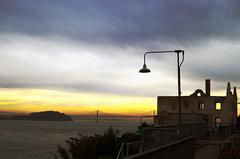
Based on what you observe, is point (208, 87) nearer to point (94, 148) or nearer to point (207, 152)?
point (94, 148)

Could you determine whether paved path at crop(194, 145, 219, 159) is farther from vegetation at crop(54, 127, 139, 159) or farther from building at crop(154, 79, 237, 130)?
building at crop(154, 79, 237, 130)

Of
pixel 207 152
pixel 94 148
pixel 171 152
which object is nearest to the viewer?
pixel 171 152

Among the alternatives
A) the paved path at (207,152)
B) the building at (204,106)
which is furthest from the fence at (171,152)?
the building at (204,106)

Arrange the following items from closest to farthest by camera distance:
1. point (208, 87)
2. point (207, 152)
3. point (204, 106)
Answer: point (207, 152) → point (204, 106) → point (208, 87)

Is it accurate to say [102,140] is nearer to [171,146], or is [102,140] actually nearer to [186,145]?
[186,145]

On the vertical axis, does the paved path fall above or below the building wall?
below

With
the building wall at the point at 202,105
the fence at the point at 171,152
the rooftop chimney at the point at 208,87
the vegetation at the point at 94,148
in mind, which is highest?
the rooftop chimney at the point at 208,87

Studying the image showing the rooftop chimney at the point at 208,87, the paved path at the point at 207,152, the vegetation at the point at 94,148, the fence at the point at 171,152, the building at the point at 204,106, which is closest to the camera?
the fence at the point at 171,152

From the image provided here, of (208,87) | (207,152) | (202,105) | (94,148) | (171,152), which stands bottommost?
(94,148)

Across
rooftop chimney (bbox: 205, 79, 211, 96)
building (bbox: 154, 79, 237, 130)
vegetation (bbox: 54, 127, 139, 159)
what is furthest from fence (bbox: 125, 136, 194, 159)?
rooftop chimney (bbox: 205, 79, 211, 96)

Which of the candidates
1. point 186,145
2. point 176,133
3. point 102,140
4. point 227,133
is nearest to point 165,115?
point 227,133

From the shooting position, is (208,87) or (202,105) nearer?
(202,105)

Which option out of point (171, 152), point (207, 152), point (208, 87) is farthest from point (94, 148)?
point (208, 87)

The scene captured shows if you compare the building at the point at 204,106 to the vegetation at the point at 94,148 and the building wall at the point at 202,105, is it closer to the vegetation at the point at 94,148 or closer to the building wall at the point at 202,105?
the building wall at the point at 202,105
